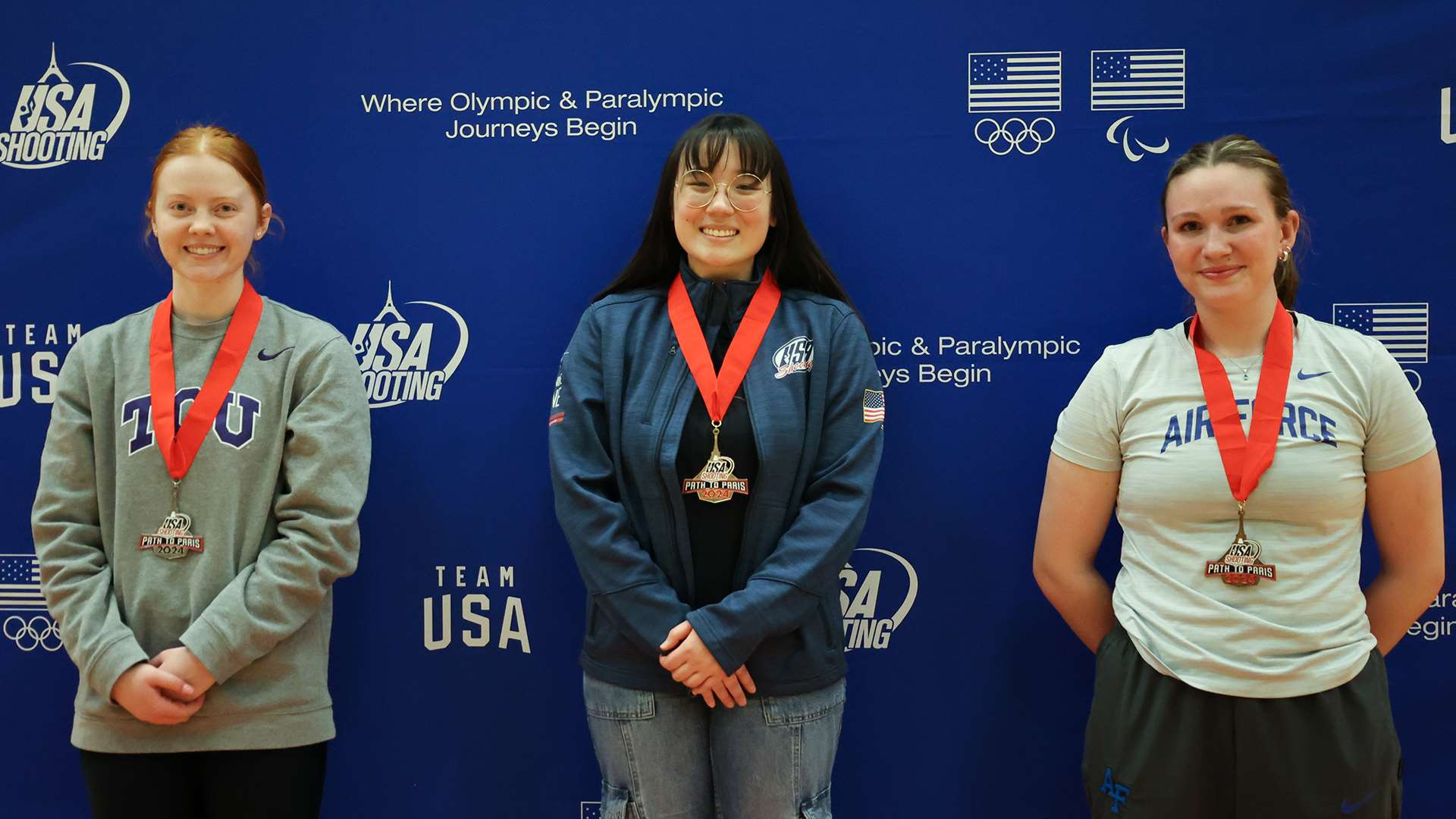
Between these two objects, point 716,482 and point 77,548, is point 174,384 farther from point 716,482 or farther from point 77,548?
point 716,482

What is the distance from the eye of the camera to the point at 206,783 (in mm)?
2299

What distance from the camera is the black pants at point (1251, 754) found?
2.12 metres

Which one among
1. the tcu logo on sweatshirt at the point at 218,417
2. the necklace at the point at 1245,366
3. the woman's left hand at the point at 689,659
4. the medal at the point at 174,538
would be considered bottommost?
the woman's left hand at the point at 689,659

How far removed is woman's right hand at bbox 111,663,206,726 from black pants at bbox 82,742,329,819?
0.12 meters

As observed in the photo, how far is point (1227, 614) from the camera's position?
85.0 inches

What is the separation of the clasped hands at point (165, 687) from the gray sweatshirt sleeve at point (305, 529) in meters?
0.03

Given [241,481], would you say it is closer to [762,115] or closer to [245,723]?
[245,723]

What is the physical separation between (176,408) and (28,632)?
3.79 ft

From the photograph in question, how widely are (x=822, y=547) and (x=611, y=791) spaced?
2.27ft

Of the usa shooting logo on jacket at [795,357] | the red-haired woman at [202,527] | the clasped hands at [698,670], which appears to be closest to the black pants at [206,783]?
the red-haired woman at [202,527]

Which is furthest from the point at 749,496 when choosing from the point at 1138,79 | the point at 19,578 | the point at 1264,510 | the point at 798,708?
the point at 19,578

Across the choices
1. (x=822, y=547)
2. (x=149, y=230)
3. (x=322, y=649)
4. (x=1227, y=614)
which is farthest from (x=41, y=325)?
(x=1227, y=614)

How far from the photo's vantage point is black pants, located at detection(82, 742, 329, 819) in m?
2.26

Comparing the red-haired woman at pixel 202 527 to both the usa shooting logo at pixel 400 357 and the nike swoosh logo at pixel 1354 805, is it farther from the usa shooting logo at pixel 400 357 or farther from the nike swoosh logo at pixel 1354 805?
the nike swoosh logo at pixel 1354 805
